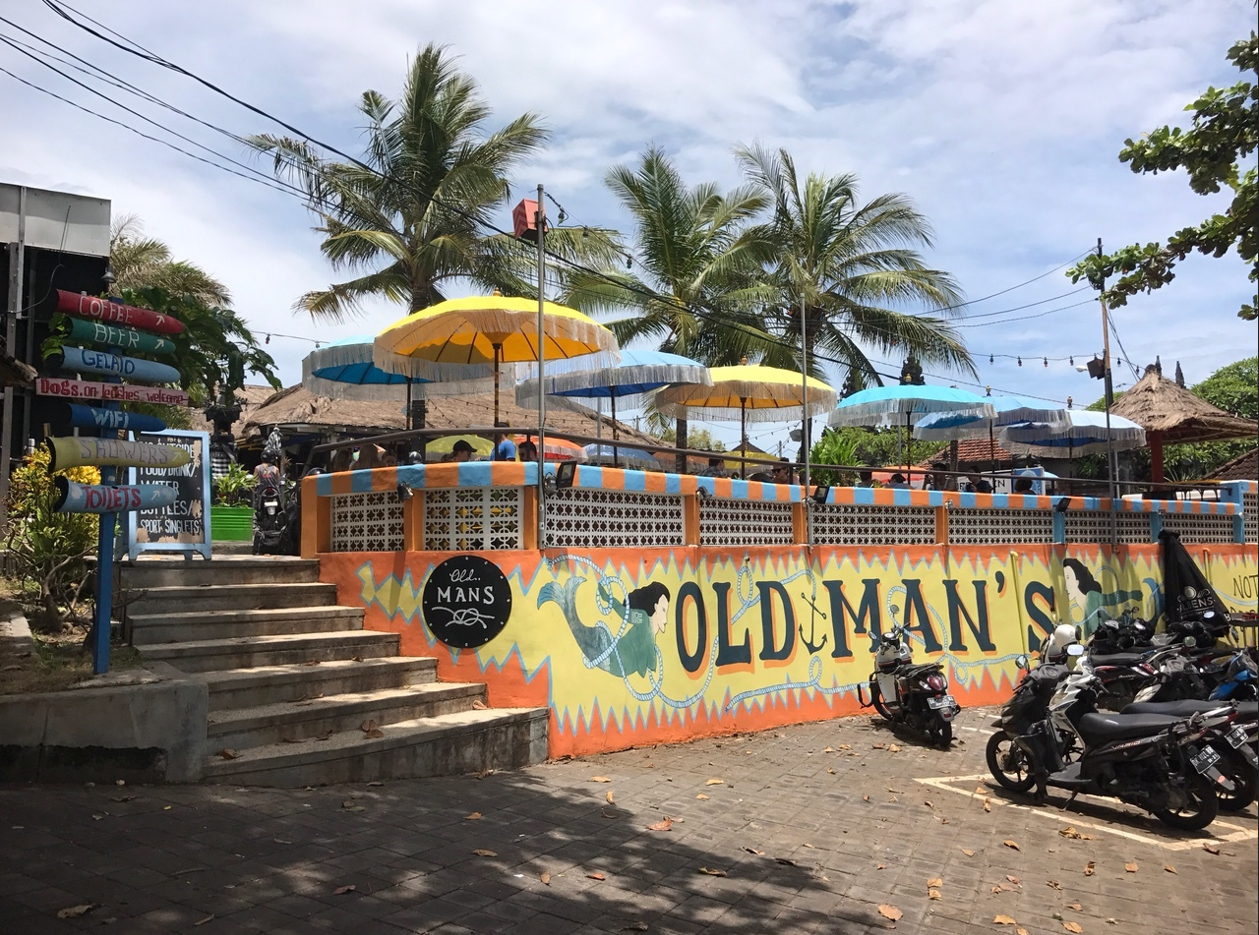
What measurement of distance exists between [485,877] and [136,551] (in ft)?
14.7

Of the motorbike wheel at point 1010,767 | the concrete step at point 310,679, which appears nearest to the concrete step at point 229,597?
the concrete step at point 310,679

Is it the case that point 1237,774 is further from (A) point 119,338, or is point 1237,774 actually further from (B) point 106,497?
(A) point 119,338

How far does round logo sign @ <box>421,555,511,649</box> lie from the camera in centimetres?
718

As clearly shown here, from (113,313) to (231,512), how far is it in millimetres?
5741

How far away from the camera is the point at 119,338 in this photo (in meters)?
5.68

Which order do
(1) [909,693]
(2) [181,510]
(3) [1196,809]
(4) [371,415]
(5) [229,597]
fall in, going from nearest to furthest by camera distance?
(3) [1196,809] → (5) [229,597] → (2) [181,510] → (1) [909,693] → (4) [371,415]

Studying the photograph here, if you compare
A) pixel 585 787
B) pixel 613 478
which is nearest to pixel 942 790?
pixel 585 787

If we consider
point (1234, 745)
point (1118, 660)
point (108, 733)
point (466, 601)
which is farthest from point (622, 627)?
point (1118, 660)

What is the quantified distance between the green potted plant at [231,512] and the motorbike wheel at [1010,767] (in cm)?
840

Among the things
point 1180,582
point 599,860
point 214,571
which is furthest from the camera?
point 1180,582

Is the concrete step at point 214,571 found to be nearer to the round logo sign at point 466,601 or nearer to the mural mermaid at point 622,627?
the round logo sign at point 466,601

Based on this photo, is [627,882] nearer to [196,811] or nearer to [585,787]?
[585,787]

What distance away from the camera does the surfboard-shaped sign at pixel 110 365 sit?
217 inches

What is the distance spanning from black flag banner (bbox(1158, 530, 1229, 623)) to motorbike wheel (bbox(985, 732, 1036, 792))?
929 centimetres
